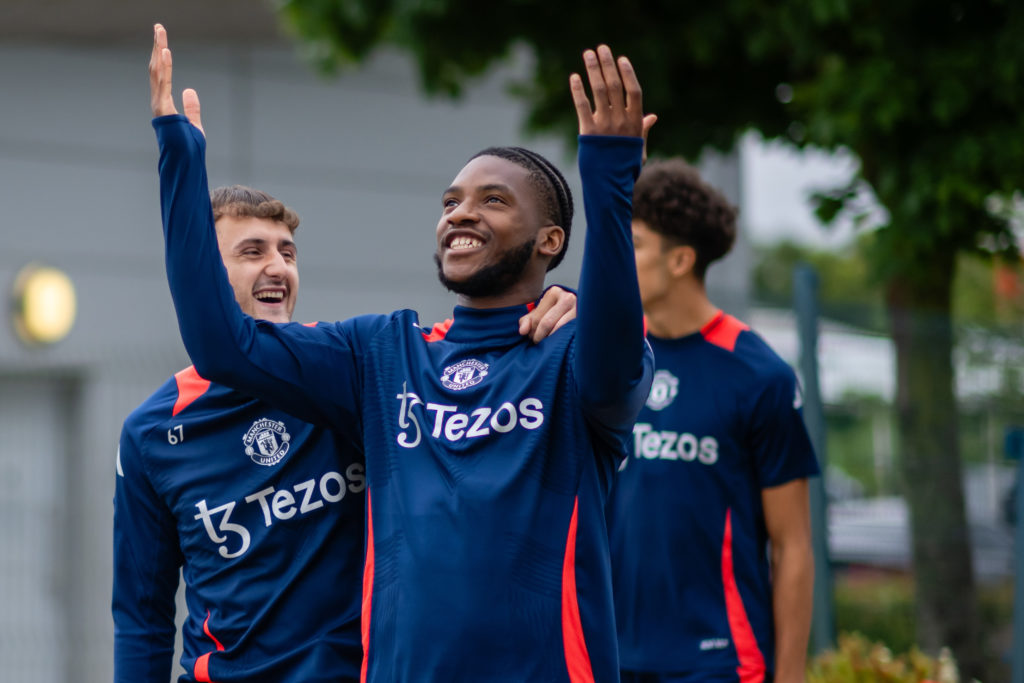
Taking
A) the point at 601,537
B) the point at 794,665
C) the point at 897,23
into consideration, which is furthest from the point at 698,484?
the point at 897,23

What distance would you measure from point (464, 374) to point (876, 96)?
12.8 ft

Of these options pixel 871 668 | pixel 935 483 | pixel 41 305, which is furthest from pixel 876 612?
pixel 41 305

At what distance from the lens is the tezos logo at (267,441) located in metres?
2.94

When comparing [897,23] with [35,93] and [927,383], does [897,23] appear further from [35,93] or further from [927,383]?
[35,93]

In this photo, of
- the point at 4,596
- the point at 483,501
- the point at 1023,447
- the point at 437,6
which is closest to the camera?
the point at 483,501

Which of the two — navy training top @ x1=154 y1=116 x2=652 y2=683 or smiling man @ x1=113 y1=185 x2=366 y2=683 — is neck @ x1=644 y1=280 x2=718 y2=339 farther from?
navy training top @ x1=154 y1=116 x2=652 y2=683

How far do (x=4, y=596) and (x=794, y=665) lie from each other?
21.1ft

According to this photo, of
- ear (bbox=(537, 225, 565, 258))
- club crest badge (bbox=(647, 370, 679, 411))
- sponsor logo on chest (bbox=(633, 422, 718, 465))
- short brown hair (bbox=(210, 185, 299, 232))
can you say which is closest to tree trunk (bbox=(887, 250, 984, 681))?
club crest badge (bbox=(647, 370, 679, 411))

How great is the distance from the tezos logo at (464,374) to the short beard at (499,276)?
14 centimetres

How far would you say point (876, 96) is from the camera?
585cm

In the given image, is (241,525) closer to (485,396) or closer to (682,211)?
(485,396)

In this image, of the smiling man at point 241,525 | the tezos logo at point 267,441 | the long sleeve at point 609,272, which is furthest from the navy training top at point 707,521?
the long sleeve at point 609,272

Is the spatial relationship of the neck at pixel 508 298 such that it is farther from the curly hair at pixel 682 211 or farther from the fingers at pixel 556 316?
the curly hair at pixel 682 211

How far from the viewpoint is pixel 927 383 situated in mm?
6855
